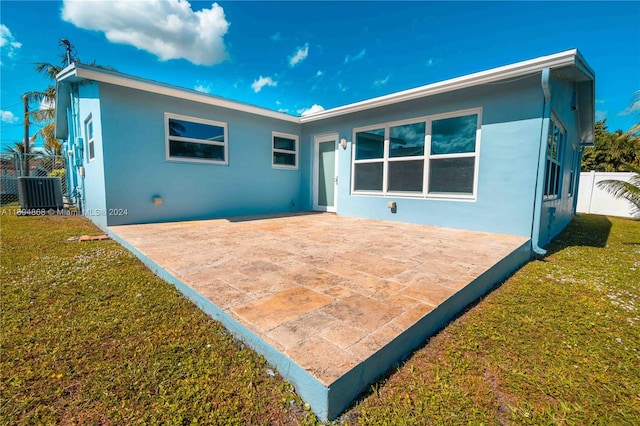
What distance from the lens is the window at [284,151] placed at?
8.18m

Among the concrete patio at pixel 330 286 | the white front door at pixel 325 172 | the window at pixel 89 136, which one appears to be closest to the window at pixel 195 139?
the window at pixel 89 136

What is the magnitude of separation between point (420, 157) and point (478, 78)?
1.75 m

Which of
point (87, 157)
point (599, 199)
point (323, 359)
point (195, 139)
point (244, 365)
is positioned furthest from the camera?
point (599, 199)

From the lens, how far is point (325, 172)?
27.4ft

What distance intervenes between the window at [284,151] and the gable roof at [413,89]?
1.94ft

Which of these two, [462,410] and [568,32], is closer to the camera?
[462,410]

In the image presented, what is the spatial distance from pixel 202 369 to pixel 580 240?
25.4 feet

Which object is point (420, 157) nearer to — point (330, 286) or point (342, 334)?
point (330, 286)

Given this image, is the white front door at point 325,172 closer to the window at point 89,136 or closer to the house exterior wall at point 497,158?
the house exterior wall at point 497,158

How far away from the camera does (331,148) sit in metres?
8.13

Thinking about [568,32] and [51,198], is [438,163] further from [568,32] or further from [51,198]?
[51,198]

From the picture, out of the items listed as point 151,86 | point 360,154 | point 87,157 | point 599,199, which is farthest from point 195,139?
point 599,199

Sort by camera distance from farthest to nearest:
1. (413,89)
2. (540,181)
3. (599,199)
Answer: (599,199), (413,89), (540,181)

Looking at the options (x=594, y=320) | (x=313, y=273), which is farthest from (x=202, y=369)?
(x=594, y=320)
